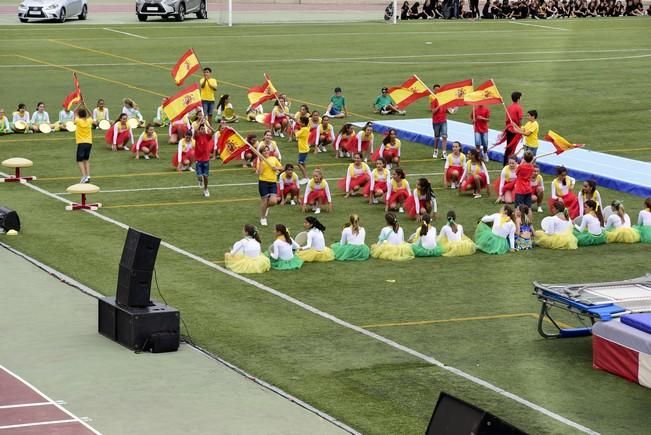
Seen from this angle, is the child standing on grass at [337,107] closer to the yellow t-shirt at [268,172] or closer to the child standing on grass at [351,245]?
the yellow t-shirt at [268,172]

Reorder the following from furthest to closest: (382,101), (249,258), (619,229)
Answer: (382,101) → (619,229) → (249,258)

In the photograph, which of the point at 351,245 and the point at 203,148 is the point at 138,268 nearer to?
the point at 351,245

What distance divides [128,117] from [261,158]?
41.8ft

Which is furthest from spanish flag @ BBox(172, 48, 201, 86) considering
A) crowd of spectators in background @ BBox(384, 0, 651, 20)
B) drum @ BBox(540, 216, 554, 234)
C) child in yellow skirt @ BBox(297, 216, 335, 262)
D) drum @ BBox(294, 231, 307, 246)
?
crowd of spectators in background @ BBox(384, 0, 651, 20)

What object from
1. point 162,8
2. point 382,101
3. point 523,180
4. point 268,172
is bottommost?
point 523,180

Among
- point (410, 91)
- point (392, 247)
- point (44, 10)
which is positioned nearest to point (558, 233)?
point (392, 247)

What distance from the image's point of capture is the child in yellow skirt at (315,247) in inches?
1059

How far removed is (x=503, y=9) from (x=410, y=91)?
147 feet

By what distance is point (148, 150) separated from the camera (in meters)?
38.8

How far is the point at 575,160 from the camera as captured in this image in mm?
37750

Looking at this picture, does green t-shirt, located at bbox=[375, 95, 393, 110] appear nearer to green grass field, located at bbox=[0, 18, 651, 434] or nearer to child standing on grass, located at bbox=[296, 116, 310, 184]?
green grass field, located at bbox=[0, 18, 651, 434]

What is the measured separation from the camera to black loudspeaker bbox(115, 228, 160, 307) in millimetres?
21078

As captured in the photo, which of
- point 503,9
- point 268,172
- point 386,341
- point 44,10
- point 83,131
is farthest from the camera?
point 503,9

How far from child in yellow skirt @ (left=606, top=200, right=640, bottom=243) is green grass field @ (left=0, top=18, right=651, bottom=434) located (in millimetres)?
561
